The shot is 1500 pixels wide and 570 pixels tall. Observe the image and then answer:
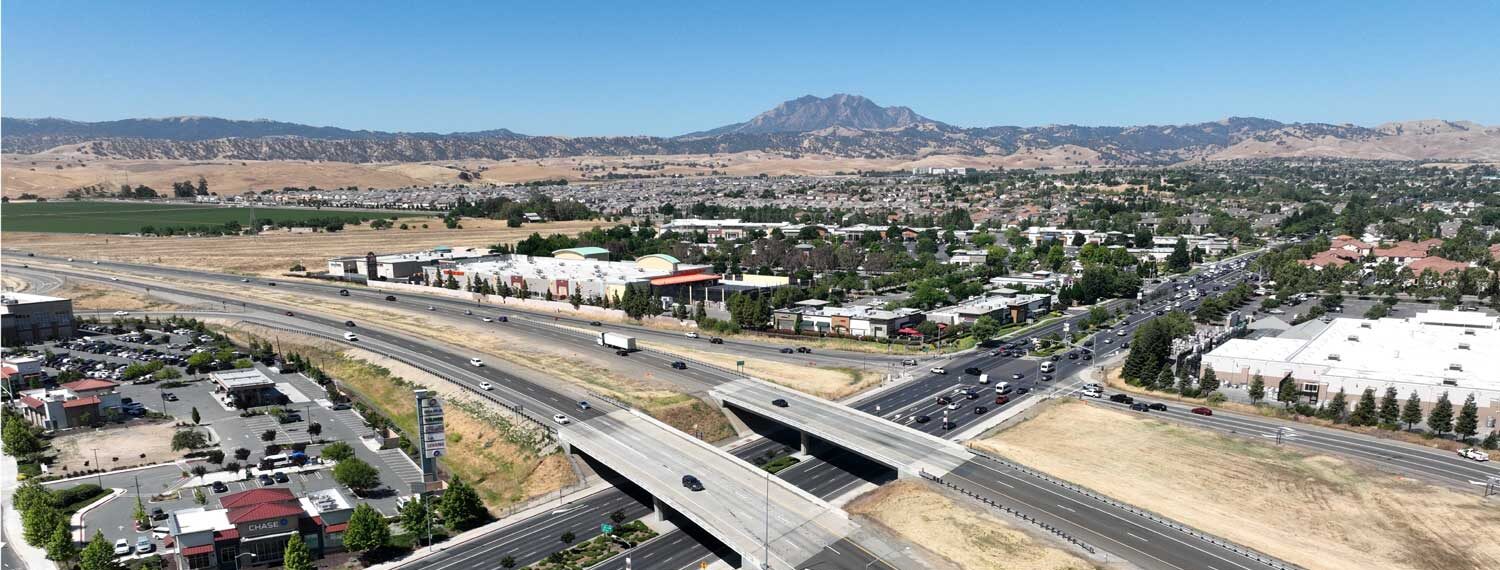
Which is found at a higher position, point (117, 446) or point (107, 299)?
point (107, 299)

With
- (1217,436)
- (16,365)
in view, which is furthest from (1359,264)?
(16,365)

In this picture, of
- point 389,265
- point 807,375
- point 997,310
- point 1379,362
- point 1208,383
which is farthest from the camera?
point 389,265

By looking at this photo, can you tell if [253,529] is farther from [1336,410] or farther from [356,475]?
[1336,410]

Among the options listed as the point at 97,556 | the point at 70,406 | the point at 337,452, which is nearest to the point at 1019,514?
the point at 337,452

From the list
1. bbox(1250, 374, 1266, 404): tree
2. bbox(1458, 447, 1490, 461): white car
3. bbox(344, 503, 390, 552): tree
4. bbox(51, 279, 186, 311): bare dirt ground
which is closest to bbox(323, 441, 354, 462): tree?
bbox(344, 503, 390, 552): tree

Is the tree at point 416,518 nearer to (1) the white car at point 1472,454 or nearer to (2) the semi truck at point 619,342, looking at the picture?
(2) the semi truck at point 619,342

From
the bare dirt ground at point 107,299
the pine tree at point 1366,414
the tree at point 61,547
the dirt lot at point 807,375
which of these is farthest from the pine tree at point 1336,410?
the bare dirt ground at point 107,299

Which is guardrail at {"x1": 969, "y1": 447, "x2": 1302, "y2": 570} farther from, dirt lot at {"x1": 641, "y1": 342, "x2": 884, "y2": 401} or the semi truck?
the semi truck
